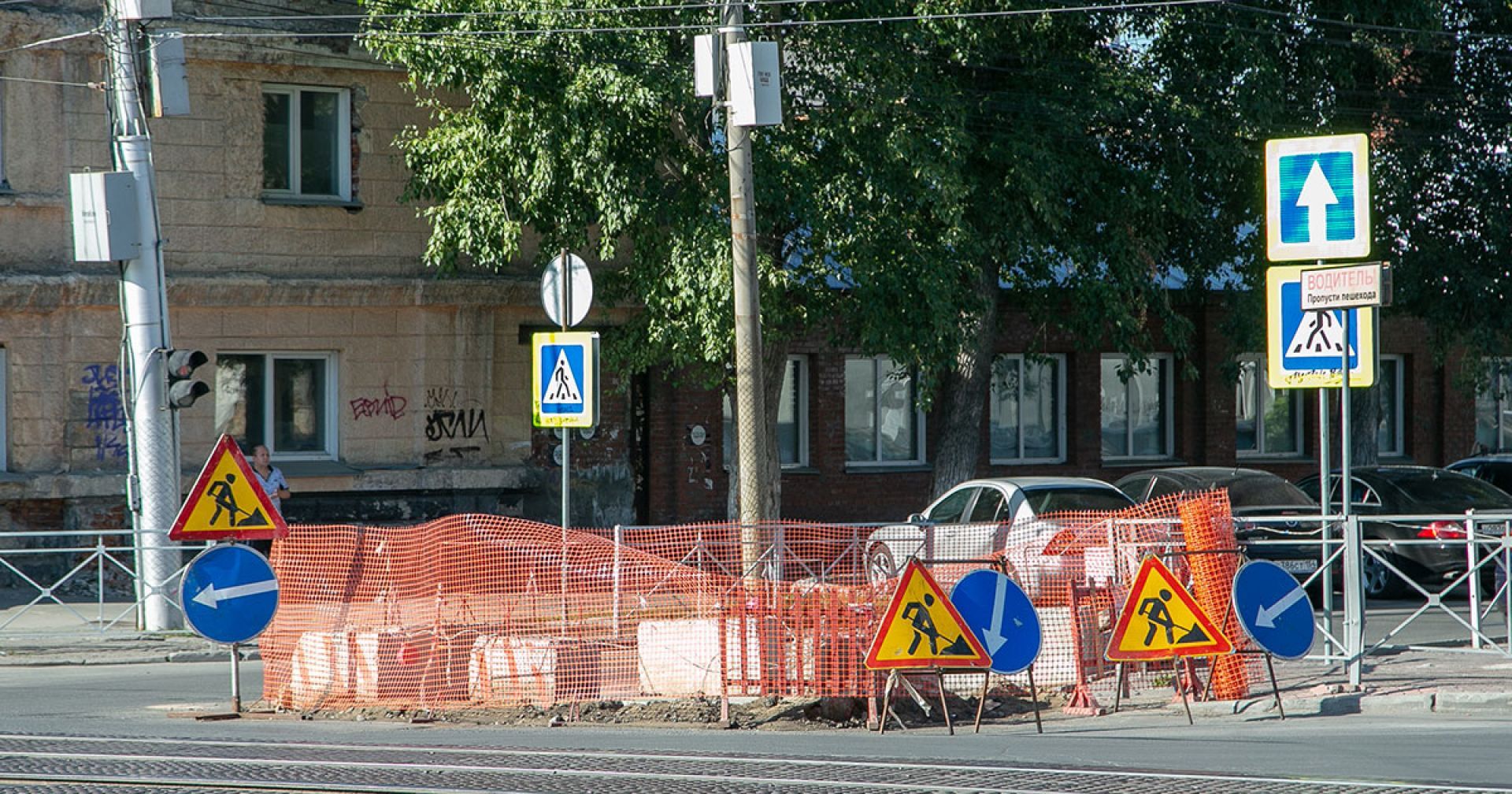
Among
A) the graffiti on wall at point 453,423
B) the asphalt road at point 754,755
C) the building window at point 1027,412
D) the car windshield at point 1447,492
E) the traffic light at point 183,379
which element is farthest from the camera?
the building window at point 1027,412

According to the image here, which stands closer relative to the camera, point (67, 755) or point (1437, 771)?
point (1437, 771)

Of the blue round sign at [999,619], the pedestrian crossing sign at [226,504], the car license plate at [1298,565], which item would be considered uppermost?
the pedestrian crossing sign at [226,504]

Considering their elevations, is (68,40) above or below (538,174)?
above

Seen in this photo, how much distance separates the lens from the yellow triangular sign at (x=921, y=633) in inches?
413

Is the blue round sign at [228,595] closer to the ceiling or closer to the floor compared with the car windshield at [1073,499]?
closer to the floor

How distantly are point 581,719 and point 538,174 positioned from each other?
9.45 m

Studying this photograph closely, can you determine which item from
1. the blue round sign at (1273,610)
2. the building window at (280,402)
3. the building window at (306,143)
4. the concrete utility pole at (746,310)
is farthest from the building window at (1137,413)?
the blue round sign at (1273,610)

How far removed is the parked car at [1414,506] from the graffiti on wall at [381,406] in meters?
11.4

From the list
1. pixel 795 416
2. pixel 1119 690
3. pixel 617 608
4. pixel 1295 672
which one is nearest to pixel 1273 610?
pixel 1119 690

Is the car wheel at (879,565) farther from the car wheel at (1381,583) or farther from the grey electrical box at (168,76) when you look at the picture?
the car wheel at (1381,583)

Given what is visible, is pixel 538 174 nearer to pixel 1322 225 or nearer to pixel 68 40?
pixel 68 40

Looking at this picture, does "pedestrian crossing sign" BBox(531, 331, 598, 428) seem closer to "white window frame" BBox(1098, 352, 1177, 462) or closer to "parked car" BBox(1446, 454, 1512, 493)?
"parked car" BBox(1446, 454, 1512, 493)

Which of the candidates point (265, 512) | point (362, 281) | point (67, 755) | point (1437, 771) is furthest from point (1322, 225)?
point (362, 281)

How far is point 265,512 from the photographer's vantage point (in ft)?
39.9
